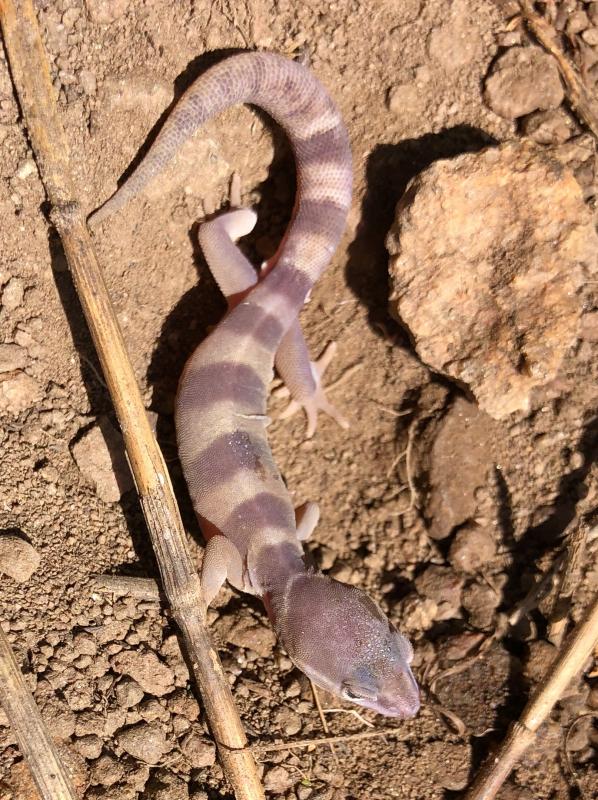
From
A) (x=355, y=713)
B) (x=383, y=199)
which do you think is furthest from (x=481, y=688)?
(x=383, y=199)

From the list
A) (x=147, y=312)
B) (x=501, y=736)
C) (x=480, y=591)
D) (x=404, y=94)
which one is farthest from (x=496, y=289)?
(x=501, y=736)

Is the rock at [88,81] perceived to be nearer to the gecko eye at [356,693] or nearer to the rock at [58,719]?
the rock at [58,719]

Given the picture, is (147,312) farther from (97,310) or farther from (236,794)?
(236,794)

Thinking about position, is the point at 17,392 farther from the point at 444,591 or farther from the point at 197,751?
the point at 444,591

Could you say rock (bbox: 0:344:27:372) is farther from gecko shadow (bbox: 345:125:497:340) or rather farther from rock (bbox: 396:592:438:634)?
rock (bbox: 396:592:438:634)

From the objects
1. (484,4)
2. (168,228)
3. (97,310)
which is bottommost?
(97,310)

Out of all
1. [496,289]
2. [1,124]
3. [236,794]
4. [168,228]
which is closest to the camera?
[236,794]

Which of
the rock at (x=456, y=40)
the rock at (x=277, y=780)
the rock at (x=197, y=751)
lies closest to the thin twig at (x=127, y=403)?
the rock at (x=197, y=751)
